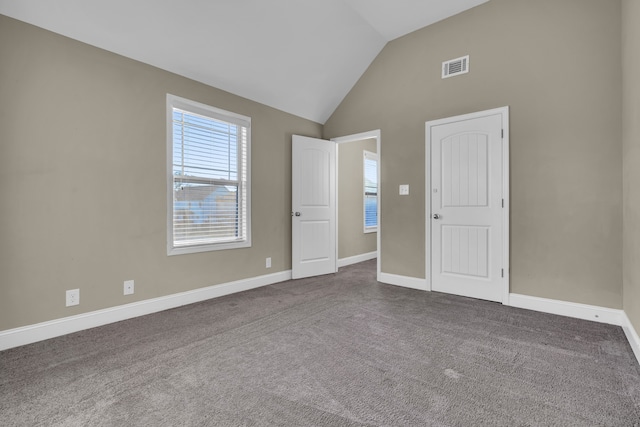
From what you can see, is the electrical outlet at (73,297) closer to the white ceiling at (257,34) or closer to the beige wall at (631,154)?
the white ceiling at (257,34)

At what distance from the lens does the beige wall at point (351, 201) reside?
565cm

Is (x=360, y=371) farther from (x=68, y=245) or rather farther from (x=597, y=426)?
(x=68, y=245)

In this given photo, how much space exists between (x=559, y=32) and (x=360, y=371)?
3607 millimetres

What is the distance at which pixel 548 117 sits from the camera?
310 cm

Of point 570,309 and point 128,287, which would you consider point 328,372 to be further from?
point 570,309

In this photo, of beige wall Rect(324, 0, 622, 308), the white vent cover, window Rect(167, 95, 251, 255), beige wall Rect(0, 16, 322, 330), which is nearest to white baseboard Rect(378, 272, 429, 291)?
beige wall Rect(324, 0, 622, 308)

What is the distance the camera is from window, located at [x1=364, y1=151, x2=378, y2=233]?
6.23m

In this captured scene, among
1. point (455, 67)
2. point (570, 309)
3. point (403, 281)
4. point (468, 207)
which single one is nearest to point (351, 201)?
point (403, 281)

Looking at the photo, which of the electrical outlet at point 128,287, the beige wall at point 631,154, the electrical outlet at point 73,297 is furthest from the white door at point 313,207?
the beige wall at point 631,154

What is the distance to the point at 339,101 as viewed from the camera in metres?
4.79

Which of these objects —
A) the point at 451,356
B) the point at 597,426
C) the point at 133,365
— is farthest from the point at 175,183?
the point at 597,426

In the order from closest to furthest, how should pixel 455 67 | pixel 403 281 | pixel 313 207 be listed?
pixel 455 67
pixel 403 281
pixel 313 207

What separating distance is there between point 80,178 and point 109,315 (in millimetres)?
1225

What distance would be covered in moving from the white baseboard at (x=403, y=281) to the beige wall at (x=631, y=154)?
6.05ft
